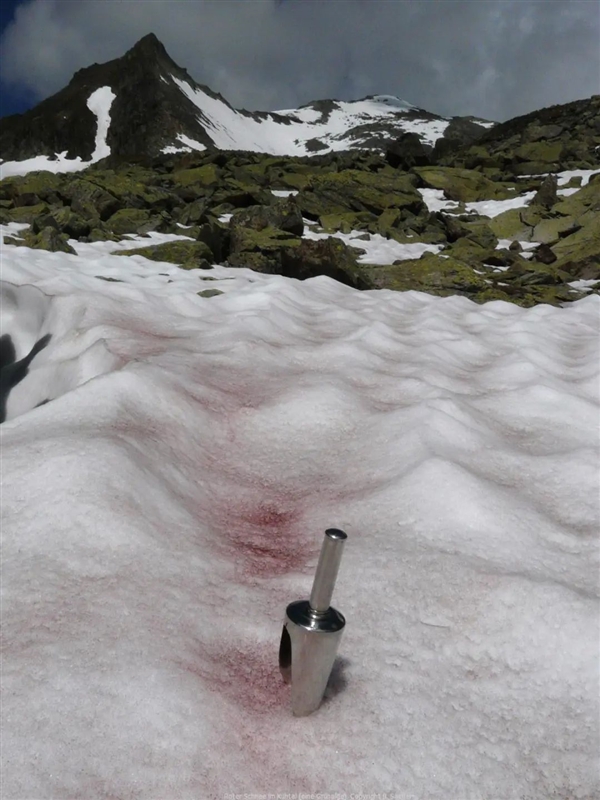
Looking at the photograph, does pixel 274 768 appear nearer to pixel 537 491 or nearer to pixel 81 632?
pixel 81 632

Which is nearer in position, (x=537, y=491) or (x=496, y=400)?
(x=537, y=491)

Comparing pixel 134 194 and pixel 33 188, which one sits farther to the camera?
pixel 33 188

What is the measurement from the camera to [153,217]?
15.7m

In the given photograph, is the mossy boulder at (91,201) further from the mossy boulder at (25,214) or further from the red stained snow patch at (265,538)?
the red stained snow patch at (265,538)

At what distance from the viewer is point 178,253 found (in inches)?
439

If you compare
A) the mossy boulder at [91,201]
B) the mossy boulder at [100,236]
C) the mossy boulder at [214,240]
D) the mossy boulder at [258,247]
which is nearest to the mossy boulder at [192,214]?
the mossy boulder at [91,201]

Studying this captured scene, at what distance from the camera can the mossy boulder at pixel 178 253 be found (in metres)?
10.9

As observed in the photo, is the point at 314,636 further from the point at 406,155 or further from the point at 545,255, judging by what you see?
the point at 406,155

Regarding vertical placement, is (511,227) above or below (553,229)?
above

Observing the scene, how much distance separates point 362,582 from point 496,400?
2.74 meters

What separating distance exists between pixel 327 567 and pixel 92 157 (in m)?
132

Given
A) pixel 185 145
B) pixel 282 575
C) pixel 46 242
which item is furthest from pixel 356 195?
pixel 185 145

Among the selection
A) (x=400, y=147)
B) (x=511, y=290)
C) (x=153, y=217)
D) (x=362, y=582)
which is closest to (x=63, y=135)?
(x=400, y=147)

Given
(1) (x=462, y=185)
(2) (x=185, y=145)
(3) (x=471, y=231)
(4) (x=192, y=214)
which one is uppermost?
(2) (x=185, y=145)
